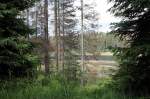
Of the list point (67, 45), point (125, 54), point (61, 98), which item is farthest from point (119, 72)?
point (67, 45)

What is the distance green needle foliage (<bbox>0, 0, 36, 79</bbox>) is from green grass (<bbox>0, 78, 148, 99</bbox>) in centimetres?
43

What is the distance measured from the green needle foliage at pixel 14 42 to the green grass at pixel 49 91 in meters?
0.43

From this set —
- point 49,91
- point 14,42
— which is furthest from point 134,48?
point 14,42

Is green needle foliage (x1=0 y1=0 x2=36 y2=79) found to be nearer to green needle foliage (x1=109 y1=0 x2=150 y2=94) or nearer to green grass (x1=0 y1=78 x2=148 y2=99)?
green grass (x1=0 y1=78 x2=148 y2=99)

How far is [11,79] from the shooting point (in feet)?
30.7

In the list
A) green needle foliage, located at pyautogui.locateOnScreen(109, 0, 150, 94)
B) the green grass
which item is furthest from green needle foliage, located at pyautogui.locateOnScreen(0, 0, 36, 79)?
green needle foliage, located at pyautogui.locateOnScreen(109, 0, 150, 94)

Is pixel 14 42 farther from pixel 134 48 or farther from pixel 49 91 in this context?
pixel 134 48

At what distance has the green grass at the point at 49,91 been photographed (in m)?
7.78

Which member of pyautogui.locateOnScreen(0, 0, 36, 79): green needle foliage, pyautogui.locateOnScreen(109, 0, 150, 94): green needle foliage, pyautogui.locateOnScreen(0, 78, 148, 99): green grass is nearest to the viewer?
pyautogui.locateOnScreen(0, 78, 148, 99): green grass

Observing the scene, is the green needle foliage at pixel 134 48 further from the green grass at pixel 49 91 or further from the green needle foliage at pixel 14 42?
the green needle foliage at pixel 14 42

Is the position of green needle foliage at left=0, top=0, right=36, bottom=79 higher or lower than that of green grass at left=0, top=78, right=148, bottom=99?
higher

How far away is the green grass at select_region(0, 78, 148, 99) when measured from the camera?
778 centimetres

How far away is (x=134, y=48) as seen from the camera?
9.03 metres

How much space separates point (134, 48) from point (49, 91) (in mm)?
2541
